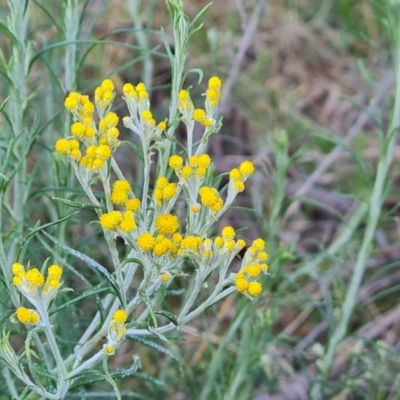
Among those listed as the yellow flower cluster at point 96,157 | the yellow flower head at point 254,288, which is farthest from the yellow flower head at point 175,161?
the yellow flower head at point 254,288

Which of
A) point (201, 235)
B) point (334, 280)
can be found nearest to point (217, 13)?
point (334, 280)

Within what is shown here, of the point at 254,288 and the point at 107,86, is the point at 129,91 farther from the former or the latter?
the point at 254,288

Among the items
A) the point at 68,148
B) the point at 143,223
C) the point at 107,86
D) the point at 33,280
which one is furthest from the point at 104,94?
the point at 33,280

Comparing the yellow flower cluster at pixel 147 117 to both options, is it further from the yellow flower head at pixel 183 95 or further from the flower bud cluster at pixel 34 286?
the flower bud cluster at pixel 34 286

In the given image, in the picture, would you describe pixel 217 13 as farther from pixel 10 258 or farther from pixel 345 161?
pixel 10 258

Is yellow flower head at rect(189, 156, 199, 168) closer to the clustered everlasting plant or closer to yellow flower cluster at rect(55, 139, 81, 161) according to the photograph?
the clustered everlasting plant

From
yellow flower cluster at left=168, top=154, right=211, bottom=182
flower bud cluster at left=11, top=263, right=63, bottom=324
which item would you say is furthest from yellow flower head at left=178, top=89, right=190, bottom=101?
flower bud cluster at left=11, top=263, right=63, bottom=324
